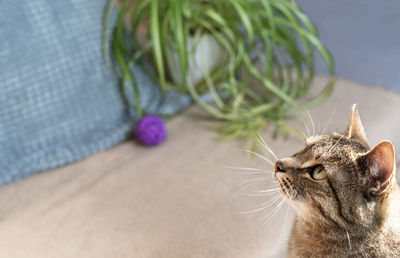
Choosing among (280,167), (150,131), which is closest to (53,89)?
(150,131)

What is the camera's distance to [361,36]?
4.41ft

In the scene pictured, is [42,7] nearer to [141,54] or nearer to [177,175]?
[141,54]

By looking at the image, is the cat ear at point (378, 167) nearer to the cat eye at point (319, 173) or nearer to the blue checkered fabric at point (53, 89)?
the cat eye at point (319, 173)

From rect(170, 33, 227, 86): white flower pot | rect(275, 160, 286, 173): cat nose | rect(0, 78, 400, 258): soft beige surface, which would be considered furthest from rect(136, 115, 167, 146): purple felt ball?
rect(275, 160, 286, 173): cat nose

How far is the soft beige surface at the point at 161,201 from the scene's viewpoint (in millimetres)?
906

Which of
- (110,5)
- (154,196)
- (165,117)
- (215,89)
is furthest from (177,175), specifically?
(110,5)

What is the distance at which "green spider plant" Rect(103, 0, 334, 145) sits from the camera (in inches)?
48.3

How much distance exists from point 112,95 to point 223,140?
0.32 meters

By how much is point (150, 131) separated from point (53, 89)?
0.26m

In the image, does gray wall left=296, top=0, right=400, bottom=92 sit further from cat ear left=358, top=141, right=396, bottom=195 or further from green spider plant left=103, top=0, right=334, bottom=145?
cat ear left=358, top=141, right=396, bottom=195

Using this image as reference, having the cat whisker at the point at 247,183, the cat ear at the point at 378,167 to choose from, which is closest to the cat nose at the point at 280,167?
the cat ear at the point at 378,167

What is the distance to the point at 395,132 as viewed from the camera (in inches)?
44.1

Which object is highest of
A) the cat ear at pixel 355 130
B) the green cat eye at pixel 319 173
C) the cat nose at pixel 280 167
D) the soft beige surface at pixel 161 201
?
the cat ear at pixel 355 130

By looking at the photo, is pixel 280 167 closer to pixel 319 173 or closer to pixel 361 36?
pixel 319 173
